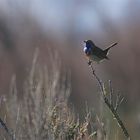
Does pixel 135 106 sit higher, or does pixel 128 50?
pixel 128 50

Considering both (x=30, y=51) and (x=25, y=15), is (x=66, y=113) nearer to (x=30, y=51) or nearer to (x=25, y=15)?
(x=30, y=51)

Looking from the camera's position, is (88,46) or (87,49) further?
(88,46)

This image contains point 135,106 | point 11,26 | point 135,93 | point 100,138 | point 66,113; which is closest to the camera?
point 100,138

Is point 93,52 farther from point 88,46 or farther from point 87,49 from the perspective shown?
point 88,46

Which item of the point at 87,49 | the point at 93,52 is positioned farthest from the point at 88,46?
the point at 93,52

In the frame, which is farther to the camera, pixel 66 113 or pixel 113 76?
pixel 113 76

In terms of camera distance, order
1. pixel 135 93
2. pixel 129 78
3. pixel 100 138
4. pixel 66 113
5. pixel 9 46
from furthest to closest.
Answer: pixel 9 46 < pixel 129 78 < pixel 135 93 < pixel 66 113 < pixel 100 138

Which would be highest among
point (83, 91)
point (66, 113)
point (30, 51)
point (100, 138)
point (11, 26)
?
point (11, 26)

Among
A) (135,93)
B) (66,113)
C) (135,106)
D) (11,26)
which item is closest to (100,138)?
(66,113)

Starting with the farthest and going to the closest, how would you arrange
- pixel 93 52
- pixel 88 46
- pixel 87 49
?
pixel 88 46, pixel 87 49, pixel 93 52

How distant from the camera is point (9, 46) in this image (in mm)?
24844

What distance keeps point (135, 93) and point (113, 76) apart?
1.21 metres

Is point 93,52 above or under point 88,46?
under

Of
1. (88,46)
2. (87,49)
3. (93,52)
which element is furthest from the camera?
(88,46)
